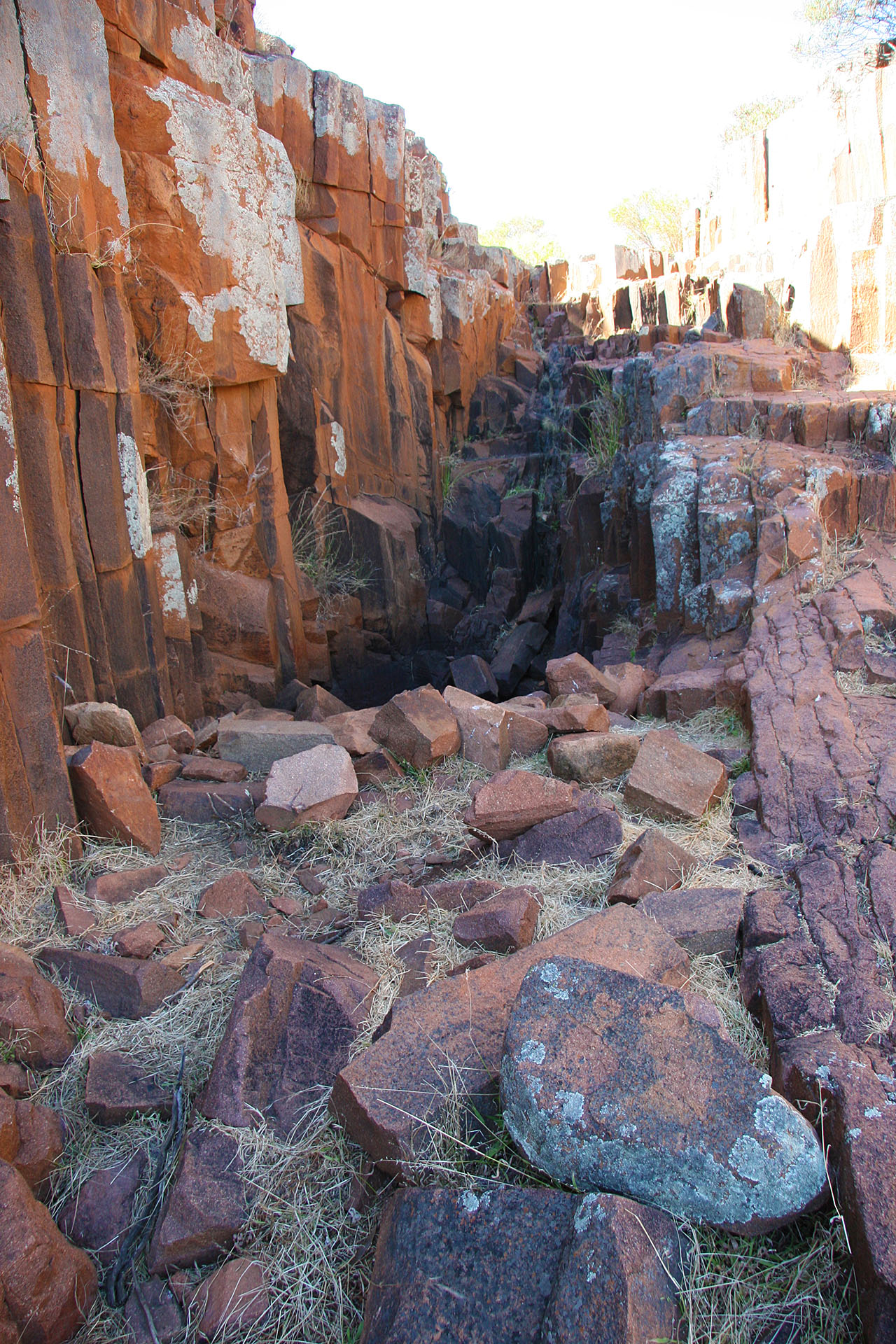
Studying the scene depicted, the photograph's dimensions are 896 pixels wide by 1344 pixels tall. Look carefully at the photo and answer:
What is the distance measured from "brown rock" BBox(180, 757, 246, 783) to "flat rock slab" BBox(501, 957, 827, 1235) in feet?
10.5

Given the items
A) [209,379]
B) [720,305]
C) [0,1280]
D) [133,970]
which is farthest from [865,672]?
[720,305]

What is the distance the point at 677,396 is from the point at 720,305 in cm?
497

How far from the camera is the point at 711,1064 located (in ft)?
6.59

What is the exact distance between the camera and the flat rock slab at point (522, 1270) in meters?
1.62

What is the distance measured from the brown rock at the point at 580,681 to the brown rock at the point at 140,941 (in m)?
3.13

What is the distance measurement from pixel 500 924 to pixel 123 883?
1954 mm

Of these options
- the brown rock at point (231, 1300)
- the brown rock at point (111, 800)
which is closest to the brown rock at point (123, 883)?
the brown rock at point (111, 800)

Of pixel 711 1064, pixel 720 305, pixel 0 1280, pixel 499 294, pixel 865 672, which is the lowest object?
pixel 0 1280

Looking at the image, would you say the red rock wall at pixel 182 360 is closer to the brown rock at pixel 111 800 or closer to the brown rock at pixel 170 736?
the brown rock at pixel 111 800

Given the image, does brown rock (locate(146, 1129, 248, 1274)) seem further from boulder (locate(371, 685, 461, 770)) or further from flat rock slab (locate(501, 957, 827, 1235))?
boulder (locate(371, 685, 461, 770))

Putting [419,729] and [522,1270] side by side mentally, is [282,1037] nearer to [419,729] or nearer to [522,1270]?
[522,1270]

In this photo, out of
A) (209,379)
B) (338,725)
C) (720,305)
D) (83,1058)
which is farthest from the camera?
(720,305)

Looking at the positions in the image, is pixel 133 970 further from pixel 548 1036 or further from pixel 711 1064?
pixel 711 1064

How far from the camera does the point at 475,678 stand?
7895 millimetres
